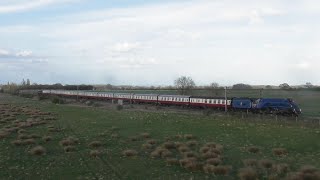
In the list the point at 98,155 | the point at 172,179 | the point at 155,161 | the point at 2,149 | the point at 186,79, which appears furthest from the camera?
the point at 186,79

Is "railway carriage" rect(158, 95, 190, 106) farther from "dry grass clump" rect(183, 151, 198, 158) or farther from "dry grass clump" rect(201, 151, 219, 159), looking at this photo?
"dry grass clump" rect(201, 151, 219, 159)

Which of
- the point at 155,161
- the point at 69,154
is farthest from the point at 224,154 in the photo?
the point at 69,154

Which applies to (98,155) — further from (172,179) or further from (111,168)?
(172,179)

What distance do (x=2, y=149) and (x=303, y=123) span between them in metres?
25.8

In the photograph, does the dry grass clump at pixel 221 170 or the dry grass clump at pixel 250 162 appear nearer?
the dry grass clump at pixel 221 170

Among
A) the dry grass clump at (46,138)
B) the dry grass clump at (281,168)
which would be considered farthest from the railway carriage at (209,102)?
the dry grass clump at (281,168)

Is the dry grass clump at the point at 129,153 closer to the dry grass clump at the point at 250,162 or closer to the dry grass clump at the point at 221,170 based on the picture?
the dry grass clump at the point at 221,170

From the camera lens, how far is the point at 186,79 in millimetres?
156125

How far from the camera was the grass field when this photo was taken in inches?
938

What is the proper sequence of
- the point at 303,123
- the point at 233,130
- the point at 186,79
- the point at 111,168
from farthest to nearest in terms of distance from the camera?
the point at 186,79, the point at 303,123, the point at 233,130, the point at 111,168

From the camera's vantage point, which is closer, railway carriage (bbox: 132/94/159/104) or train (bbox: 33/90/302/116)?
train (bbox: 33/90/302/116)

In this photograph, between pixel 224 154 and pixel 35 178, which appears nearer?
pixel 35 178

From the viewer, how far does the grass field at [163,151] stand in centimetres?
2383

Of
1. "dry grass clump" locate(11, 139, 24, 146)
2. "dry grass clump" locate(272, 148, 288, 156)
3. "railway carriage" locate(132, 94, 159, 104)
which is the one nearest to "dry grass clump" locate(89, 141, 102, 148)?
"dry grass clump" locate(11, 139, 24, 146)
